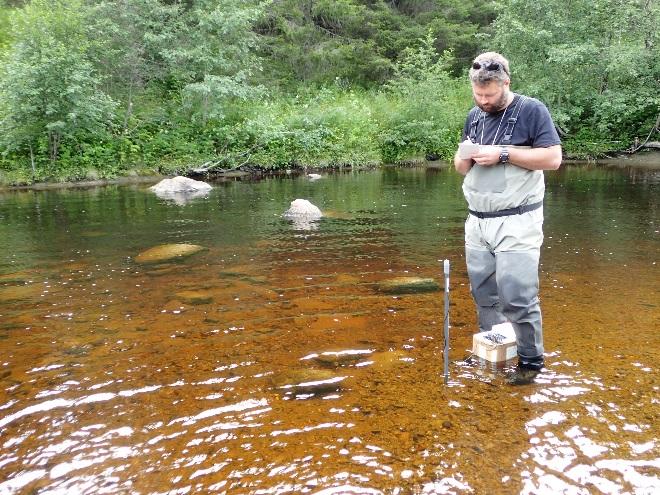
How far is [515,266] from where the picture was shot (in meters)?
3.56

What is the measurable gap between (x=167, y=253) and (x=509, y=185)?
5855mm

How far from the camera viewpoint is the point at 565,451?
2.98 m

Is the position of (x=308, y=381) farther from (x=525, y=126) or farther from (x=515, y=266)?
(x=525, y=126)

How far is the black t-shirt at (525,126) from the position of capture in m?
3.39

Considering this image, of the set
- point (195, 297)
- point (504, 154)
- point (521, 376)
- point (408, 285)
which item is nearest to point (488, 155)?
point (504, 154)

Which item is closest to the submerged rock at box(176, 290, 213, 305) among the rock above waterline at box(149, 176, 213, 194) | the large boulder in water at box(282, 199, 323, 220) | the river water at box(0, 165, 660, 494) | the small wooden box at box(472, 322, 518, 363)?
the river water at box(0, 165, 660, 494)

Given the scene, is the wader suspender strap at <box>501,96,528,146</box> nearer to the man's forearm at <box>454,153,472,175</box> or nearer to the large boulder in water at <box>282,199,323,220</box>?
the man's forearm at <box>454,153,472,175</box>

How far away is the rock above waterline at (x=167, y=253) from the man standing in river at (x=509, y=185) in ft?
17.3

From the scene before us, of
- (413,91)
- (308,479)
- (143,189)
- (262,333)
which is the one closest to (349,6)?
(413,91)

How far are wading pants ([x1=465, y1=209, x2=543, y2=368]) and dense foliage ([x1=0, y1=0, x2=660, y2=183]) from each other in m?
18.7

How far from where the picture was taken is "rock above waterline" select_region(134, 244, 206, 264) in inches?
310

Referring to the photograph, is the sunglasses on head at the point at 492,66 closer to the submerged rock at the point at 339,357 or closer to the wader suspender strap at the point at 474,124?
the wader suspender strap at the point at 474,124

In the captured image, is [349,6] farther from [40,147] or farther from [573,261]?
[573,261]

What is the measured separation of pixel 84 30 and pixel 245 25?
6.40 m
